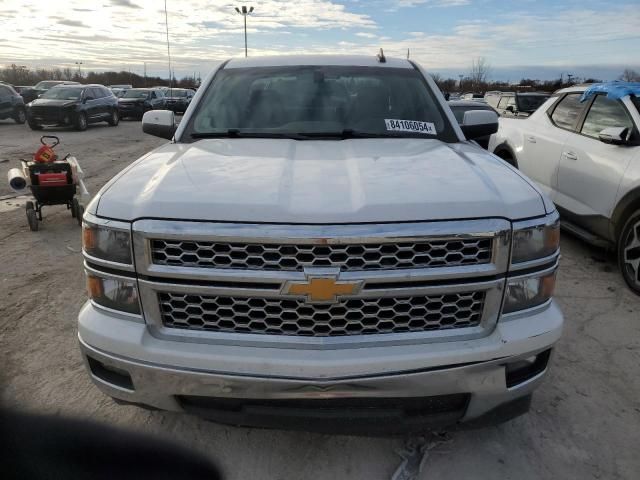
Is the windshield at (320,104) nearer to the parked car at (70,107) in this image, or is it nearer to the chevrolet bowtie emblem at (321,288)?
→ the chevrolet bowtie emblem at (321,288)

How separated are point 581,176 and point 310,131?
3295 mm

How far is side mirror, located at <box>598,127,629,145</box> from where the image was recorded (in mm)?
4633

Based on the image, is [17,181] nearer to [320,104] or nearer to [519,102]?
[320,104]

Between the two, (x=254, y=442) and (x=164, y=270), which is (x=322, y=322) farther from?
(x=254, y=442)

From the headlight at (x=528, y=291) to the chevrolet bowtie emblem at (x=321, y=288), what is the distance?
65 centimetres

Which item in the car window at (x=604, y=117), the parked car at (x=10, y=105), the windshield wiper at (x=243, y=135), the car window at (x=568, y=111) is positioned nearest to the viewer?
the windshield wiper at (x=243, y=135)

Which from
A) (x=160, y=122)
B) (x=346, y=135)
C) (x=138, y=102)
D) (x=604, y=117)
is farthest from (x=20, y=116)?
(x=604, y=117)

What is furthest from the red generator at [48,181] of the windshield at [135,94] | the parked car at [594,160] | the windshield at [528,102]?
the windshield at [135,94]

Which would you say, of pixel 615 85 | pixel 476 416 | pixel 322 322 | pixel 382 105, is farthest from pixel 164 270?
pixel 615 85

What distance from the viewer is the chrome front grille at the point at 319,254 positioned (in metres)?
1.96

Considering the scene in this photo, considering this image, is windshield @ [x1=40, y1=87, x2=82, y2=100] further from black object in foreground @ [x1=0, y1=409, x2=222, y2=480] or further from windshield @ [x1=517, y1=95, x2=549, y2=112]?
black object in foreground @ [x1=0, y1=409, x2=222, y2=480]

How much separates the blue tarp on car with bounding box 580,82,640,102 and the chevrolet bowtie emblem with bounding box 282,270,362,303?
14.6 feet

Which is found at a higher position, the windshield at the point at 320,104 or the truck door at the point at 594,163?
the windshield at the point at 320,104

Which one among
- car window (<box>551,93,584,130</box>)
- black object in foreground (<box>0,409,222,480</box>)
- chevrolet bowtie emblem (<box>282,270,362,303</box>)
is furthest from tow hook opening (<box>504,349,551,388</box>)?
car window (<box>551,93,584,130</box>)
